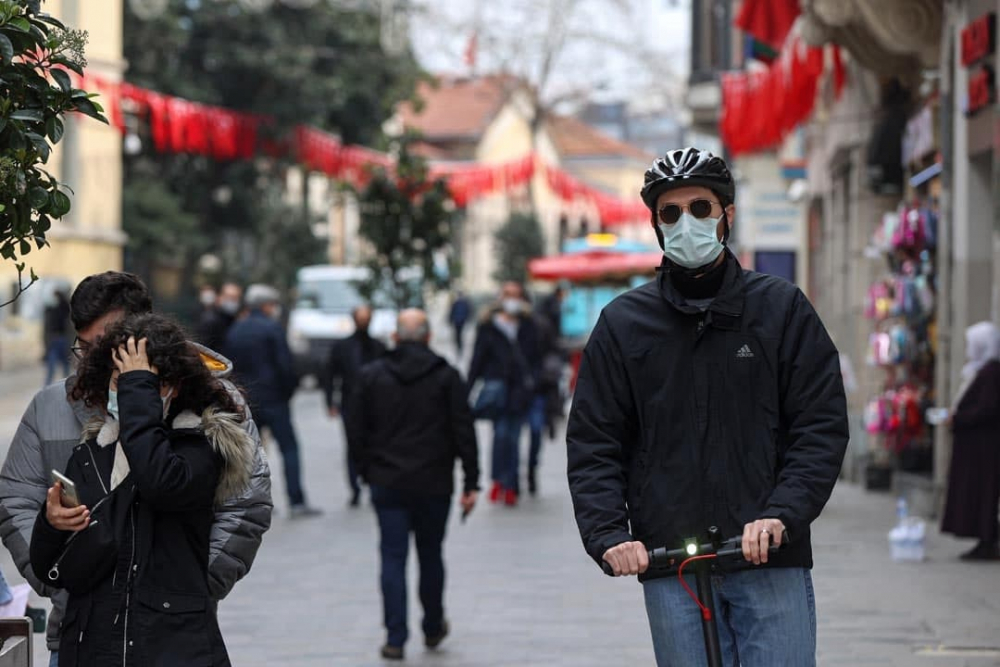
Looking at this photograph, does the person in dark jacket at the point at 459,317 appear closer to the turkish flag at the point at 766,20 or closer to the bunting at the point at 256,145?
the bunting at the point at 256,145

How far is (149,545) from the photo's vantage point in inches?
174

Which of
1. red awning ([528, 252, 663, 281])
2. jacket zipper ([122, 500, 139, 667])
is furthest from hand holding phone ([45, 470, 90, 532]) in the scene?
red awning ([528, 252, 663, 281])

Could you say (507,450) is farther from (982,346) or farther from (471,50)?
(471,50)

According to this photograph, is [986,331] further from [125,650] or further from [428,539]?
[125,650]

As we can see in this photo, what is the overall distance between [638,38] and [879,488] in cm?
3834

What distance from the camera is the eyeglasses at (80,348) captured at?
4.74m

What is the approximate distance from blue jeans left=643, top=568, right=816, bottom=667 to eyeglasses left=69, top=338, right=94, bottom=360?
1590 mm

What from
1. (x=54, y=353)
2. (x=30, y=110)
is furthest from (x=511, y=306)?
(x=54, y=353)

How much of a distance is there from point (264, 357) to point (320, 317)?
17.8m

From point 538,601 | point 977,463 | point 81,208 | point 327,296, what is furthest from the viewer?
point 81,208

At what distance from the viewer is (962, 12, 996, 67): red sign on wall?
12781mm

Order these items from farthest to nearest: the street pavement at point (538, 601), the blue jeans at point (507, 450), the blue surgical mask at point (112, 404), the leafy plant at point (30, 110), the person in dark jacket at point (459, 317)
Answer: the person in dark jacket at point (459, 317)
the blue jeans at point (507, 450)
the street pavement at point (538, 601)
the leafy plant at point (30, 110)
the blue surgical mask at point (112, 404)

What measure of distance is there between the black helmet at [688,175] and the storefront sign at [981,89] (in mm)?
8862

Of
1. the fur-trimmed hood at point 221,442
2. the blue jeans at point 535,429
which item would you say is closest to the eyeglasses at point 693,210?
the fur-trimmed hood at point 221,442
